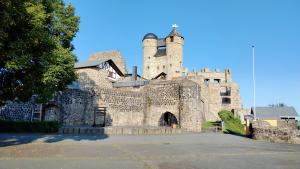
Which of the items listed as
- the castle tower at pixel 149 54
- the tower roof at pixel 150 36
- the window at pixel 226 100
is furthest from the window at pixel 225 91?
the tower roof at pixel 150 36

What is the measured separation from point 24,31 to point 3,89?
3017 millimetres

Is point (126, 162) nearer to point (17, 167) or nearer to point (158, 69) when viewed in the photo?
point (17, 167)

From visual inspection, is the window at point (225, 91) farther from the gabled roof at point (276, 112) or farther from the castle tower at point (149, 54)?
the castle tower at point (149, 54)

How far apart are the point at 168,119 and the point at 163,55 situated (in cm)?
3574

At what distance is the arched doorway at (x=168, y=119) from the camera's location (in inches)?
1274

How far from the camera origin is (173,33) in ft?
215

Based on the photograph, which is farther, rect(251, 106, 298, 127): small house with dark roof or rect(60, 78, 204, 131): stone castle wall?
rect(251, 106, 298, 127): small house with dark roof

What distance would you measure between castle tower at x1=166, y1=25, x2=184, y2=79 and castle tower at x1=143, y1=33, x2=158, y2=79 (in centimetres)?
526

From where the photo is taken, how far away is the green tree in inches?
435

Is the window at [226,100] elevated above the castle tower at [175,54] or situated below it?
below

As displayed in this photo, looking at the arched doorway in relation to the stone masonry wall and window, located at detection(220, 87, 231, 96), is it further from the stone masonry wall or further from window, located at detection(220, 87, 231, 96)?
window, located at detection(220, 87, 231, 96)

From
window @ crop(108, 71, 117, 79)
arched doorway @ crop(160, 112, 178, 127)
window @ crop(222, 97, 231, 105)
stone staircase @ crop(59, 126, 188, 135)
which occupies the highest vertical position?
window @ crop(108, 71, 117, 79)

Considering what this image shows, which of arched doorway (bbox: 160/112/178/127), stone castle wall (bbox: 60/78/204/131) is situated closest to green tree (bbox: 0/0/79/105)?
stone castle wall (bbox: 60/78/204/131)

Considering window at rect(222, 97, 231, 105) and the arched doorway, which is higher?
window at rect(222, 97, 231, 105)
